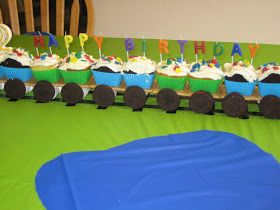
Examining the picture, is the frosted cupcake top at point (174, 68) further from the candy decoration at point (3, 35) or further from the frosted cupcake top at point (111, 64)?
the candy decoration at point (3, 35)

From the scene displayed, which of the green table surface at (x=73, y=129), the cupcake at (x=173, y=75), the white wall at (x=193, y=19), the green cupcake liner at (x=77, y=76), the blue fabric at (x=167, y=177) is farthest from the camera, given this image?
the white wall at (x=193, y=19)

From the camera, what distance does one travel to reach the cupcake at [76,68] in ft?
5.16

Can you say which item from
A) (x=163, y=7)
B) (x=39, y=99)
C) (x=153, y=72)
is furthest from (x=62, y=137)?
(x=163, y=7)

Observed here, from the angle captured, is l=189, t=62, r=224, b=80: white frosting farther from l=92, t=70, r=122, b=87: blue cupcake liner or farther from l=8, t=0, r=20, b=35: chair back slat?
l=8, t=0, r=20, b=35: chair back slat

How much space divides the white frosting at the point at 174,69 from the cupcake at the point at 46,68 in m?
0.47

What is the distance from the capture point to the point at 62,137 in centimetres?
131

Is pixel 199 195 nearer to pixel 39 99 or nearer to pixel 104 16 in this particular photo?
pixel 39 99

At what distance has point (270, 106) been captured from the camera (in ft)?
4.57

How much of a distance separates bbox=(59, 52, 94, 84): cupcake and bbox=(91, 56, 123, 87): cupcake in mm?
39

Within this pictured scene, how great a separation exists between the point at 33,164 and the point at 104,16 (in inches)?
88.7

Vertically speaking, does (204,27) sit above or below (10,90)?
above

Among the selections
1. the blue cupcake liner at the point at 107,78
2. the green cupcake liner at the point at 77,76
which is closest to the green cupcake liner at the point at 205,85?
the blue cupcake liner at the point at 107,78

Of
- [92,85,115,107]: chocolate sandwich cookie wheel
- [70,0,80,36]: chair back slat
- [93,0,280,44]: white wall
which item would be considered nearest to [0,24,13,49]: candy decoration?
[92,85,115,107]: chocolate sandwich cookie wheel

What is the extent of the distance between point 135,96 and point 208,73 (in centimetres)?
32
